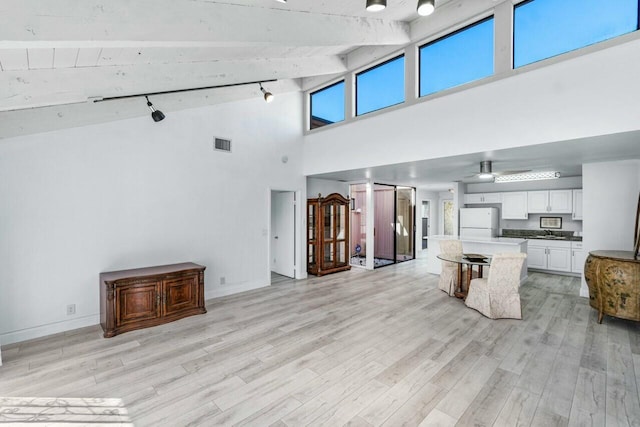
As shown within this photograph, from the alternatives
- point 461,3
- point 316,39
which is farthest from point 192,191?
point 461,3

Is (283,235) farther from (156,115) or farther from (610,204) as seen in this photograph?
(610,204)

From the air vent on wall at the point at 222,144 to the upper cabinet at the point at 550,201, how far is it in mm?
7213

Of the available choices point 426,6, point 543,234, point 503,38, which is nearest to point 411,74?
point 503,38

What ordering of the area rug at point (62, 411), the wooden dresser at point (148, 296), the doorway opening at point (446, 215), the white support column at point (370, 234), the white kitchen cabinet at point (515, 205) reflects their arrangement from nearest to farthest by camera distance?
the area rug at point (62, 411) → the wooden dresser at point (148, 296) → the white kitchen cabinet at point (515, 205) → the white support column at point (370, 234) → the doorway opening at point (446, 215)

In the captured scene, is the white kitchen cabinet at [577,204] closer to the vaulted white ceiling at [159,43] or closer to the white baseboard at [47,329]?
the vaulted white ceiling at [159,43]

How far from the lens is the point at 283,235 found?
686 cm

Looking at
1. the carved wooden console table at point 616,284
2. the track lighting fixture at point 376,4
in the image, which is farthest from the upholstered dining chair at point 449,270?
the track lighting fixture at point 376,4

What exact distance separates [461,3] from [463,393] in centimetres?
485

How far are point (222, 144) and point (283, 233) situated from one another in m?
2.54

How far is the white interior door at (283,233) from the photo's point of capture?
6.63 m

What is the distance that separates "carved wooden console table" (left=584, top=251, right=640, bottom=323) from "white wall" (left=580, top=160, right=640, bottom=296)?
95 cm

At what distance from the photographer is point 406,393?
94.9 inches

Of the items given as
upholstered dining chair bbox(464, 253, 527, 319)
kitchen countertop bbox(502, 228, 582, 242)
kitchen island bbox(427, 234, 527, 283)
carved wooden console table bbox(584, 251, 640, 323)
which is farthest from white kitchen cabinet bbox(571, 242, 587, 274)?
upholstered dining chair bbox(464, 253, 527, 319)

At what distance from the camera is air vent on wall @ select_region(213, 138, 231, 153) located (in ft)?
16.8
